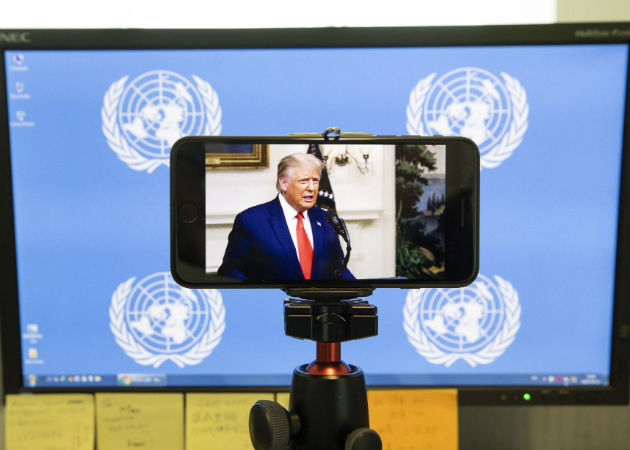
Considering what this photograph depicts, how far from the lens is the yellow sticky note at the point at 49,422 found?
622mm

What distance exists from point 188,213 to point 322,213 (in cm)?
11

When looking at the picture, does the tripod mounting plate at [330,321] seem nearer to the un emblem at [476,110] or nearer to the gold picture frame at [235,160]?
the gold picture frame at [235,160]

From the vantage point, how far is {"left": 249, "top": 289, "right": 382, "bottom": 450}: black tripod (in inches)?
13.8

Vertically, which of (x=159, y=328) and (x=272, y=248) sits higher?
(x=272, y=248)

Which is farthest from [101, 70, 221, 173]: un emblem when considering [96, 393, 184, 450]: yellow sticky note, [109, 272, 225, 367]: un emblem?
[96, 393, 184, 450]: yellow sticky note

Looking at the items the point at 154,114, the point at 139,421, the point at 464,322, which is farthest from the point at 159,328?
the point at 464,322

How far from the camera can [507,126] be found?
0.60 metres

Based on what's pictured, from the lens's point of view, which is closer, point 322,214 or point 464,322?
point 322,214

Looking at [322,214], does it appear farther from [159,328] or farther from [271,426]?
[159,328]

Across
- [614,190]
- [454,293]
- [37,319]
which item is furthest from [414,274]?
[37,319]

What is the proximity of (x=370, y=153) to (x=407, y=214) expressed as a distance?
0.06m

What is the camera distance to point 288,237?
41 centimetres

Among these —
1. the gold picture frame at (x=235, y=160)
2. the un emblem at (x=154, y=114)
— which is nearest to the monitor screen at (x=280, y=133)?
the un emblem at (x=154, y=114)

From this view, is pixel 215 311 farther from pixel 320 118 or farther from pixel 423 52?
pixel 423 52
